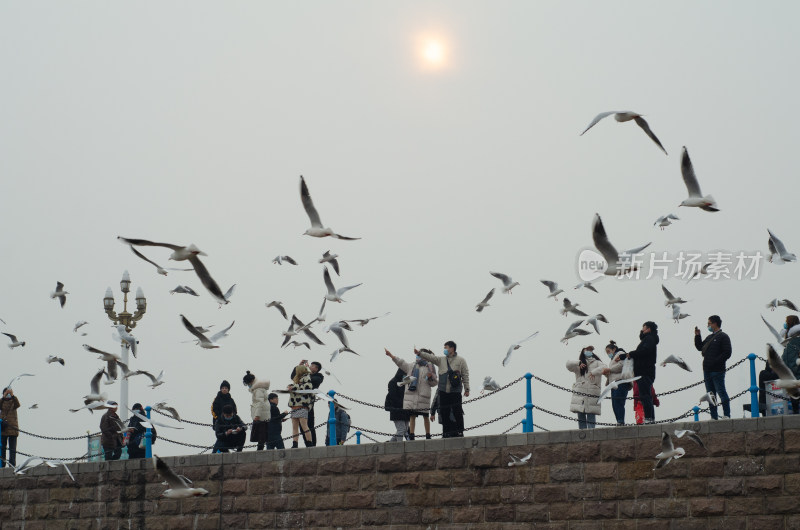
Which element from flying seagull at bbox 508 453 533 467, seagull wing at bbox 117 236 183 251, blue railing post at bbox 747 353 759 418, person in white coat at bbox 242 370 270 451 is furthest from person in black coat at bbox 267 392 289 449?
blue railing post at bbox 747 353 759 418

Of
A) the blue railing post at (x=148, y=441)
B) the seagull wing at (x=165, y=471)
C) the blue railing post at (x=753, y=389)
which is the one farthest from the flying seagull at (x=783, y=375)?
the blue railing post at (x=148, y=441)

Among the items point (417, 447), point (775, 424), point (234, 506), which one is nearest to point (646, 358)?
point (775, 424)

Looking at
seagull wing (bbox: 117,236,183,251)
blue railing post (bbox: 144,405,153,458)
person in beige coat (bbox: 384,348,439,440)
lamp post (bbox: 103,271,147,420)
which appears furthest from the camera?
lamp post (bbox: 103,271,147,420)

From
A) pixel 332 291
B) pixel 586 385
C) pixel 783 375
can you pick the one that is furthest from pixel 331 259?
pixel 783 375

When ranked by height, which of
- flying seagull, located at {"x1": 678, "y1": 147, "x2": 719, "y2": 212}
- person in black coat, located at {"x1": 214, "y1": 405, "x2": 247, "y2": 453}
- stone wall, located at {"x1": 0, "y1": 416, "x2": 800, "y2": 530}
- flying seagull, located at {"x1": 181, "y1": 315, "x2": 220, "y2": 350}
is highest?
flying seagull, located at {"x1": 678, "y1": 147, "x2": 719, "y2": 212}

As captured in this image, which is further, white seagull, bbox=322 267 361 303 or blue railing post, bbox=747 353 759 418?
white seagull, bbox=322 267 361 303

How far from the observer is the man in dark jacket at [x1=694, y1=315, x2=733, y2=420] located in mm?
15250

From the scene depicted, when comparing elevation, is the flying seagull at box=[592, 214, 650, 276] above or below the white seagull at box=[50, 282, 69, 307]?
below

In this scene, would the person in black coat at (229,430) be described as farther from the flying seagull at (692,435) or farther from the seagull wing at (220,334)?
the flying seagull at (692,435)

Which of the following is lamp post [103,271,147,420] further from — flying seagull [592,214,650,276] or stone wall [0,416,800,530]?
flying seagull [592,214,650,276]

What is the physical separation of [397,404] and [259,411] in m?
2.24

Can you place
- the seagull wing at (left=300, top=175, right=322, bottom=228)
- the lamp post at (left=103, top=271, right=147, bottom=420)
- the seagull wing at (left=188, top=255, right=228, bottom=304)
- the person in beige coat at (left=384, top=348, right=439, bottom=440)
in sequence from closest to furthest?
the seagull wing at (left=188, top=255, right=228, bottom=304) → the seagull wing at (left=300, top=175, right=322, bottom=228) → the person in beige coat at (left=384, top=348, right=439, bottom=440) → the lamp post at (left=103, top=271, right=147, bottom=420)

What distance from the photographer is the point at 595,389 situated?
1634cm

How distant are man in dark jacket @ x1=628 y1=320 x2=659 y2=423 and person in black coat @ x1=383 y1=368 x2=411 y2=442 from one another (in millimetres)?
3417
